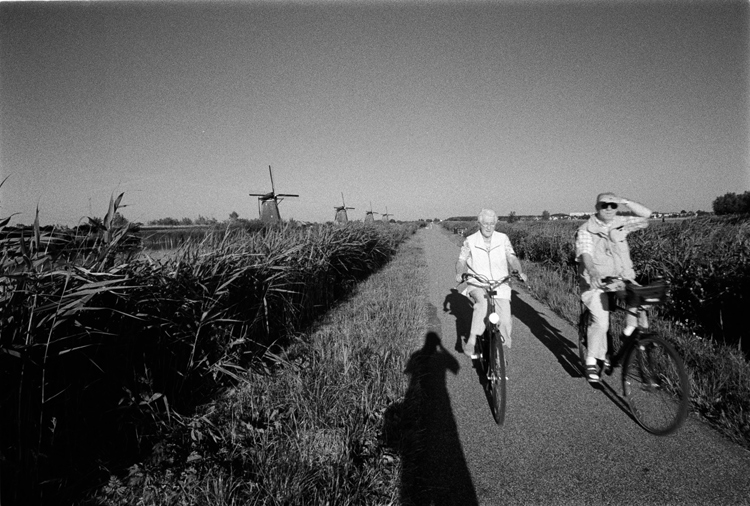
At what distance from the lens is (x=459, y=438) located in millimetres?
2879

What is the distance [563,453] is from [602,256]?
6.81 ft

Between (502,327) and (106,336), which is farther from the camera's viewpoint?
(502,327)

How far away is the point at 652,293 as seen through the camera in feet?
9.25

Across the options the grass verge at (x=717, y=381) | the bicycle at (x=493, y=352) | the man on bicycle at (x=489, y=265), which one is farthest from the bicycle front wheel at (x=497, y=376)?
the grass verge at (x=717, y=381)

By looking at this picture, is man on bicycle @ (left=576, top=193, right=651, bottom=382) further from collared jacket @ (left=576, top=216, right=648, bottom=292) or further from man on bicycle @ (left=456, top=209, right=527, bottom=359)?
man on bicycle @ (left=456, top=209, right=527, bottom=359)

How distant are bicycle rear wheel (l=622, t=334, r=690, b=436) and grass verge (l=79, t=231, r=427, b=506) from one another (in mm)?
2210

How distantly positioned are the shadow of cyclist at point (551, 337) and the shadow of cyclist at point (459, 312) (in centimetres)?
102

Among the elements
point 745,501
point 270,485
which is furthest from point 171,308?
point 745,501

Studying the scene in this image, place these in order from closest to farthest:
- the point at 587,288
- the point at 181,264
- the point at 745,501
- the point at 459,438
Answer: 1. the point at 745,501
2. the point at 459,438
3. the point at 181,264
4. the point at 587,288

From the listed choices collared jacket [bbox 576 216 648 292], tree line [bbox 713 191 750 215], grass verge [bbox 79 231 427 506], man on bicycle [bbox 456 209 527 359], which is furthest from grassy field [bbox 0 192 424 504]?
tree line [bbox 713 191 750 215]

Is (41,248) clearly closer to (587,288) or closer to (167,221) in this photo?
(587,288)

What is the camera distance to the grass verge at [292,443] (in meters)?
2.15

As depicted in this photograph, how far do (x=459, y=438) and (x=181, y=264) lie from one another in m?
3.31

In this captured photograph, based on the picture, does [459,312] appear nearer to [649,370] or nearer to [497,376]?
[497,376]
